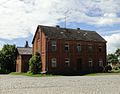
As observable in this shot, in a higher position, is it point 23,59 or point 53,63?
point 23,59

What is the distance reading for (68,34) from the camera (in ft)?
181

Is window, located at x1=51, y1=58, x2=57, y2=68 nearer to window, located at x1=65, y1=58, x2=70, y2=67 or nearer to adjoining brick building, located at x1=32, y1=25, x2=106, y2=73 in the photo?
adjoining brick building, located at x1=32, y1=25, x2=106, y2=73

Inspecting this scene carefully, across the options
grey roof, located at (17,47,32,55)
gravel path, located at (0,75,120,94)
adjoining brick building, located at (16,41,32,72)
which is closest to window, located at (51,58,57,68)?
adjoining brick building, located at (16,41,32,72)

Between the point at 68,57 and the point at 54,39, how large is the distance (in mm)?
4722

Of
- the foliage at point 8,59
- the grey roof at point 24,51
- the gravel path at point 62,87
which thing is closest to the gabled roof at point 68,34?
the grey roof at point 24,51

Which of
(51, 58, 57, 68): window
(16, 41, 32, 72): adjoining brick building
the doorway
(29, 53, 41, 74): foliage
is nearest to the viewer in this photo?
(29, 53, 41, 74): foliage

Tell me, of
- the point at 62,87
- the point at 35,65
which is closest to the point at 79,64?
the point at 35,65

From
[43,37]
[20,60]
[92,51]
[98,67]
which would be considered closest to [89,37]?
[92,51]

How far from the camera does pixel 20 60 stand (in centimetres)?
6469

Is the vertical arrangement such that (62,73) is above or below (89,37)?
below

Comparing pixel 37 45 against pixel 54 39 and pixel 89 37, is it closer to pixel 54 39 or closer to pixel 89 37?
pixel 54 39

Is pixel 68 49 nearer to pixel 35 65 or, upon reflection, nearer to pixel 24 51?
pixel 35 65

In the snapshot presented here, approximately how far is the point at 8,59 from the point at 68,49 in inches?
889

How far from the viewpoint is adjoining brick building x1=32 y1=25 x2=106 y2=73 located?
51.7 meters
